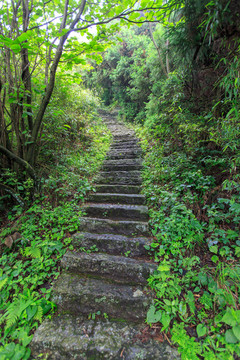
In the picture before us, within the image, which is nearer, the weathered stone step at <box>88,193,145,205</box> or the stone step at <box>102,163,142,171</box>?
the weathered stone step at <box>88,193,145,205</box>

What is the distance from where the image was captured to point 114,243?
7.51ft

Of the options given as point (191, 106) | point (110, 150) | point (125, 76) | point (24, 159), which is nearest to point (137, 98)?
point (125, 76)

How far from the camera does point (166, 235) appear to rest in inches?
84.8

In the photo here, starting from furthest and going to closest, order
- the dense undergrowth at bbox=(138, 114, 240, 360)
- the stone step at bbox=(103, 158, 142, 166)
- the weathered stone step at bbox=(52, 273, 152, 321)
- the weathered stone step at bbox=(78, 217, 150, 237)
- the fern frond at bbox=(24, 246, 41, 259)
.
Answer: the stone step at bbox=(103, 158, 142, 166) → the weathered stone step at bbox=(78, 217, 150, 237) → the fern frond at bbox=(24, 246, 41, 259) → the weathered stone step at bbox=(52, 273, 152, 321) → the dense undergrowth at bbox=(138, 114, 240, 360)

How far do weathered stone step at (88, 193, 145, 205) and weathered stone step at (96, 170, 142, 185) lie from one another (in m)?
0.58

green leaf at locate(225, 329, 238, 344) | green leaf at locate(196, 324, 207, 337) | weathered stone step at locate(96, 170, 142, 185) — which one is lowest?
→ green leaf at locate(196, 324, 207, 337)

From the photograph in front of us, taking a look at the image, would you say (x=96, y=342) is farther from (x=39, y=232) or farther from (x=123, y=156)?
(x=123, y=156)

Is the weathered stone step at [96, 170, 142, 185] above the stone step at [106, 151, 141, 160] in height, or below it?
below

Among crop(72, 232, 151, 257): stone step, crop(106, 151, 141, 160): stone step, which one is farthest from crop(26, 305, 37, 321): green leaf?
crop(106, 151, 141, 160): stone step

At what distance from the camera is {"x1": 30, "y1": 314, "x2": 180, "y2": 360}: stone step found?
1371mm

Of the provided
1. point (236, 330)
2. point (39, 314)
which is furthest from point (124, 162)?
point (236, 330)

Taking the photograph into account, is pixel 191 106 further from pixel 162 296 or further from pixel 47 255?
pixel 47 255

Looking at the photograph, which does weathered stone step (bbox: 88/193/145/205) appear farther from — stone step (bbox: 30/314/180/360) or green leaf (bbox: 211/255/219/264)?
stone step (bbox: 30/314/180/360)

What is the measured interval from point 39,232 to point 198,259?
2.39 meters
